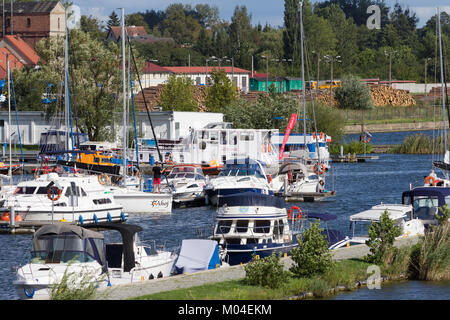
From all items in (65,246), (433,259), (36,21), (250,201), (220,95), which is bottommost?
(433,259)

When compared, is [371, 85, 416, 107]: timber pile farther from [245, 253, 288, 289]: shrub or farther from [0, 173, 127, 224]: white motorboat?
[245, 253, 288, 289]: shrub

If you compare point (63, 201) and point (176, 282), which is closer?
point (176, 282)

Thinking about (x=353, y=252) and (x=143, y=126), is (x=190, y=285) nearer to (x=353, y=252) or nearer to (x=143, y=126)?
(x=353, y=252)

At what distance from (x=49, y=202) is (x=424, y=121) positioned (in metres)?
128

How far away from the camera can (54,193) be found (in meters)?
44.5

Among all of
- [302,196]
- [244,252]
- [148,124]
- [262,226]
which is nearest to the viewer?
[244,252]

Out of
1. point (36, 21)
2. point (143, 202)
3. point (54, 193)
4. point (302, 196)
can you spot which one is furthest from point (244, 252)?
point (36, 21)

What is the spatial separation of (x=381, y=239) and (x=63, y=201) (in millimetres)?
20050

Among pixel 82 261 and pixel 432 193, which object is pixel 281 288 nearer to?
pixel 82 261

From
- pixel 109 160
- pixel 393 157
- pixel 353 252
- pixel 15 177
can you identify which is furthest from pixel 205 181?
pixel 393 157

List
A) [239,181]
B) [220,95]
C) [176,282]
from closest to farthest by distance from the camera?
[176,282] < [239,181] < [220,95]

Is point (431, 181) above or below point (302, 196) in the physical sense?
above

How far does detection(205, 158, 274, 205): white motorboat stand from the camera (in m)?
54.5

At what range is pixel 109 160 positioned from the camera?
71.6 meters
